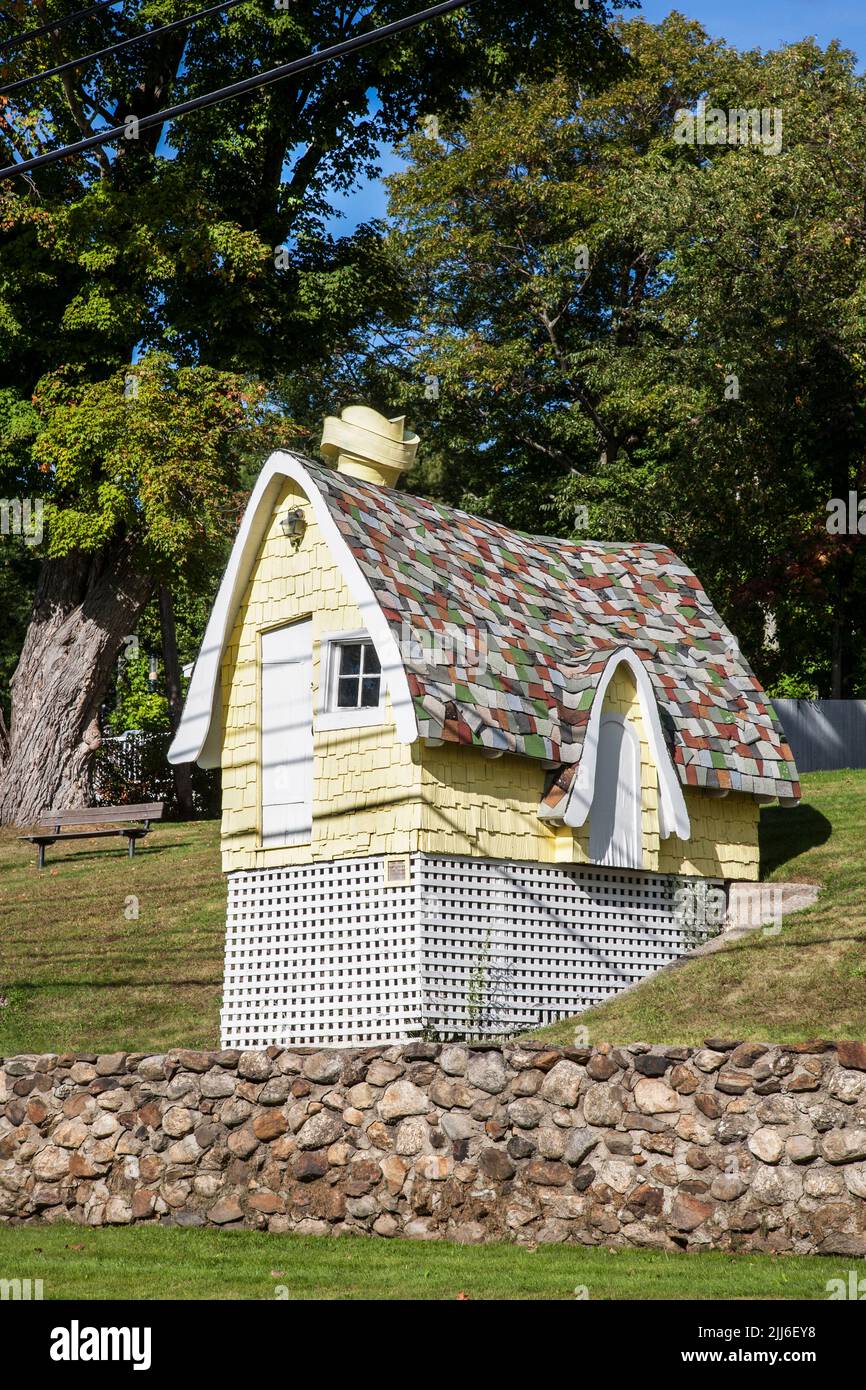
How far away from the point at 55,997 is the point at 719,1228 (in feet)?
32.2

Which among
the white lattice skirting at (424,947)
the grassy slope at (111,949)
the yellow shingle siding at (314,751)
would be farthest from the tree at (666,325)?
the white lattice skirting at (424,947)

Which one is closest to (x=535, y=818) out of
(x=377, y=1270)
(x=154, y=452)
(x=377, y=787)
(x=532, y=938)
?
(x=532, y=938)

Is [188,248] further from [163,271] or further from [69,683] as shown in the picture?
[69,683]

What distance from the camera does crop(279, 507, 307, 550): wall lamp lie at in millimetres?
16656

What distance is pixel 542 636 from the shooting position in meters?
17.4

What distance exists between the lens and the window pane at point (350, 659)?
16141 mm

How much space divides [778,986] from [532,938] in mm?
2548

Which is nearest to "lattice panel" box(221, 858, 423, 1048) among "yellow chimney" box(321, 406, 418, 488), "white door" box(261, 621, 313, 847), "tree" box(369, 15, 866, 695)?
"white door" box(261, 621, 313, 847)

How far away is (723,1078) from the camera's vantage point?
10.5 meters

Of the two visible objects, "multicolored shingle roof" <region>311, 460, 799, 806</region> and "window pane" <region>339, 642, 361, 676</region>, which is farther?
"window pane" <region>339, 642, 361, 676</region>

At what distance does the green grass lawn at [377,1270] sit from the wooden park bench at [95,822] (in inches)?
547

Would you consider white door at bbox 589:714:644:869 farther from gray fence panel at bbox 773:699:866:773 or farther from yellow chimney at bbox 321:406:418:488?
gray fence panel at bbox 773:699:866:773

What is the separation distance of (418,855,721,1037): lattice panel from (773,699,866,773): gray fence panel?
621 inches

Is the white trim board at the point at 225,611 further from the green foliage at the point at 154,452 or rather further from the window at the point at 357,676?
the green foliage at the point at 154,452
